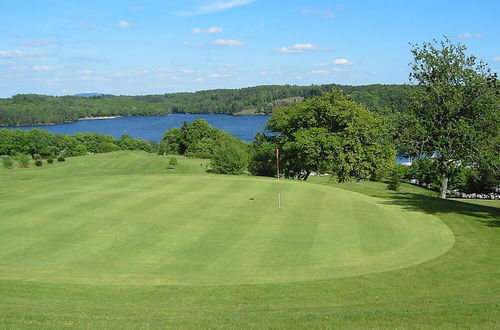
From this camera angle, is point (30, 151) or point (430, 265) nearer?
point (430, 265)

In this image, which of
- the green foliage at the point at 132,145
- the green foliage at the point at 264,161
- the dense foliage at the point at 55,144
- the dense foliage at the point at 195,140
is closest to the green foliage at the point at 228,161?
the green foliage at the point at 264,161

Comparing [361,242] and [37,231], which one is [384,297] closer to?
[361,242]

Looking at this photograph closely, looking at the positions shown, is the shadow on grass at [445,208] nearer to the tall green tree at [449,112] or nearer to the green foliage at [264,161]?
the tall green tree at [449,112]

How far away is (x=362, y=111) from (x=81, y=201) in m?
34.3

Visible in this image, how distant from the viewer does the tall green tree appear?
101ft

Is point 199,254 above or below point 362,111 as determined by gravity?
below

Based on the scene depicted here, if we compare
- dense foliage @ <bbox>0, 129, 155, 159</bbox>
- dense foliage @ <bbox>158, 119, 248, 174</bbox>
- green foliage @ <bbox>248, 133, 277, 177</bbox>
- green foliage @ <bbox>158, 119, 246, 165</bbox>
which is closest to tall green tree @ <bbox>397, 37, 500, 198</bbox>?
green foliage @ <bbox>248, 133, 277, 177</bbox>

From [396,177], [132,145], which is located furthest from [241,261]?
[132,145]

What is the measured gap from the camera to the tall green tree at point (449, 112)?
30.9m

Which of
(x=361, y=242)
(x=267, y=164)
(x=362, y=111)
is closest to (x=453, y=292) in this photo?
(x=361, y=242)

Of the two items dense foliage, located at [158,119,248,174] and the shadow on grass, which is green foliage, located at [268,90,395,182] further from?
dense foliage, located at [158,119,248,174]

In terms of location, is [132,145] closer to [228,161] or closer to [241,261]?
[228,161]

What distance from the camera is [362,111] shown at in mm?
50281

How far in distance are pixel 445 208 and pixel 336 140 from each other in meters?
22.1
